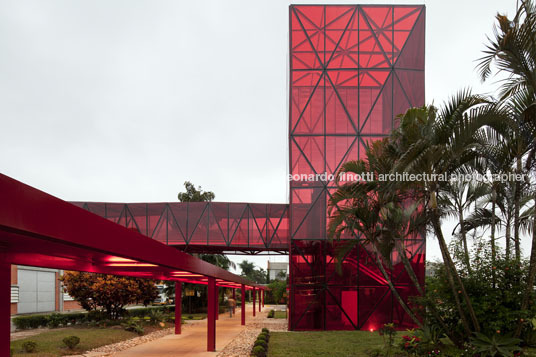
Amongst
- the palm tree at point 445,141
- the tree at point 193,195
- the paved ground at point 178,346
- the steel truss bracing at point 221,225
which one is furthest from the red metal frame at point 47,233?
the tree at point 193,195

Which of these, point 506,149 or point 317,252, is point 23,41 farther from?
point 506,149

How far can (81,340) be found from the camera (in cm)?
1850

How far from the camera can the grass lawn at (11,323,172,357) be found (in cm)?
1575

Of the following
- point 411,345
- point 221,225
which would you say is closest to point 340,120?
point 221,225

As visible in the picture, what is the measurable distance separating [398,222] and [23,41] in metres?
57.7

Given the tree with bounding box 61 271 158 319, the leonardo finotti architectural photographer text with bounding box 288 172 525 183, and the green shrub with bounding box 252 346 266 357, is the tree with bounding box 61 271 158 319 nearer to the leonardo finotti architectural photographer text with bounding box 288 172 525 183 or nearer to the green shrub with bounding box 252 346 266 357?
the green shrub with bounding box 252 346 266 357

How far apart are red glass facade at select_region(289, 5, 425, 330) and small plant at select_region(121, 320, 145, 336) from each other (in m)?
7.27

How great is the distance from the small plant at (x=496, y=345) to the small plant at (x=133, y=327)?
52.5ft

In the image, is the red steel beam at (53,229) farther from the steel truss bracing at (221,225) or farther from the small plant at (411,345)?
the steel truss bracing at (221,225)

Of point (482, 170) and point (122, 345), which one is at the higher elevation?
point (482, 170)

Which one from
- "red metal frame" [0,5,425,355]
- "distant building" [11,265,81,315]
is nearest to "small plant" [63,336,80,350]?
"red metal frame" [0,5,425,355]

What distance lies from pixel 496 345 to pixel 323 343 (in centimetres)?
871

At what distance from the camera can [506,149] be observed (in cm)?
1177

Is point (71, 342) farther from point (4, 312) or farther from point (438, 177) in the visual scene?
point (438, 177)
